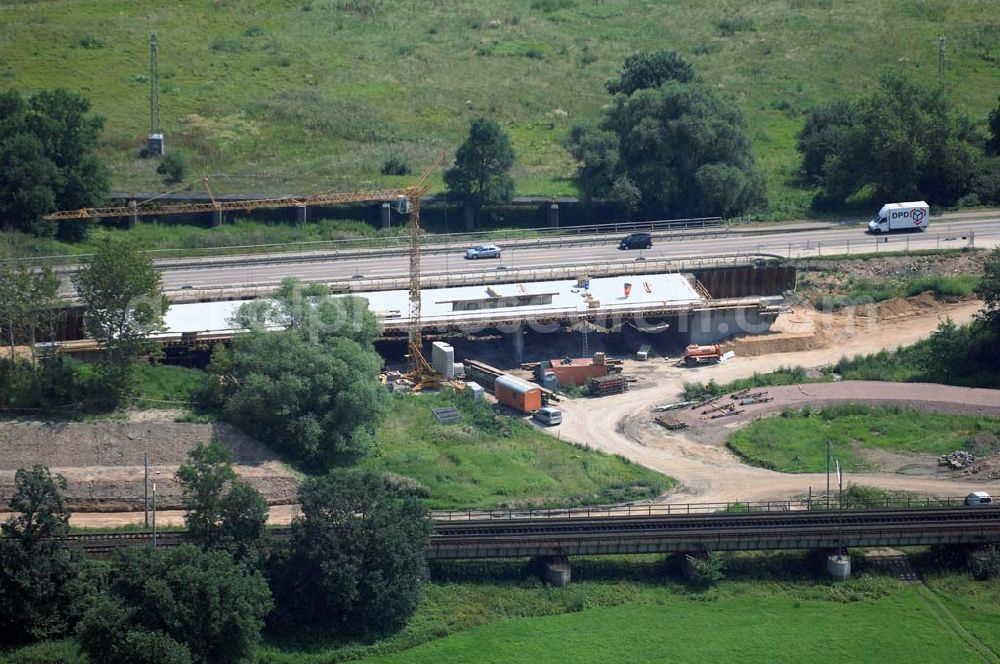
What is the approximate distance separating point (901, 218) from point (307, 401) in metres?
38.8

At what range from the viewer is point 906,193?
309 ft

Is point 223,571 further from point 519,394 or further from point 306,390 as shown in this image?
point 519,394

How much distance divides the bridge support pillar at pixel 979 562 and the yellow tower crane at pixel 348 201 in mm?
25420

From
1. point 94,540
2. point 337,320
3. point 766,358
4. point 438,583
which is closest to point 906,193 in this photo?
point 766,358

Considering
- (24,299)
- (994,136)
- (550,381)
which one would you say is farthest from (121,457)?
(994,136)

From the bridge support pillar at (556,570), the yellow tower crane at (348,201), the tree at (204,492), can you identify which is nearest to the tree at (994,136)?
the yellow tower crane at (348,201)

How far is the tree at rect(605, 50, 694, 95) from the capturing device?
99.7 m

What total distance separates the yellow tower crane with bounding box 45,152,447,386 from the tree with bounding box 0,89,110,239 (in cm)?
85

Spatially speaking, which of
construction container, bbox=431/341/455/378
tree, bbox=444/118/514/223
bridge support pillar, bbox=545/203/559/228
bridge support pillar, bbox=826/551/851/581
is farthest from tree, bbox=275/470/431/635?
bridge support pillar, bbox=545/203/559/228

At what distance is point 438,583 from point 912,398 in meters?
25.5

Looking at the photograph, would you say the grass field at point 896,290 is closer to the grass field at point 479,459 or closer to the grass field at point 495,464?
the grass field at point 479,459

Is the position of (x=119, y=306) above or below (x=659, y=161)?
below

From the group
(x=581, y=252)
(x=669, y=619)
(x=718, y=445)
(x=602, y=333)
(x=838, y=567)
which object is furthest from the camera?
(x=581, y=252)

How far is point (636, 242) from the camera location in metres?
88.9
